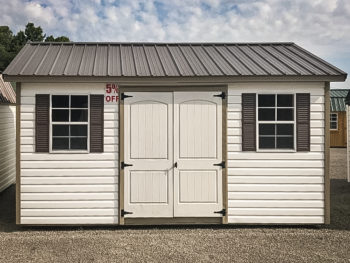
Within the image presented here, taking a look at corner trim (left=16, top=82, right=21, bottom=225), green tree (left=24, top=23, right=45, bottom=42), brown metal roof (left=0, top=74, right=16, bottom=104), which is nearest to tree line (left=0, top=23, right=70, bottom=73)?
green tree (left=24, top=23, right=45, bottom=42)

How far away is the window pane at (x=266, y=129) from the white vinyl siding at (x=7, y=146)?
7032 mm

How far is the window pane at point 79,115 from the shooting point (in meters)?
6.32

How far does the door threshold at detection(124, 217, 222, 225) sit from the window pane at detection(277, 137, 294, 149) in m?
1.81

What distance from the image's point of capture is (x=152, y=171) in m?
6.38

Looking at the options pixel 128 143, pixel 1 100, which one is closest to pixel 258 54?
pixel 128 143

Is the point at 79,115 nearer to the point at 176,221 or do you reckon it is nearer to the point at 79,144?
the point at 79,144

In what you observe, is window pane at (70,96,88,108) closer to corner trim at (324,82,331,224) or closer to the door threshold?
the door threshold

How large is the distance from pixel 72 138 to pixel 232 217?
334 cm

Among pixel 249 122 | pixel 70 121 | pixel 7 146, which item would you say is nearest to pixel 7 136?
pixel 7 146

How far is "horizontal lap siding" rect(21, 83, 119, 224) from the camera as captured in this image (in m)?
6.23

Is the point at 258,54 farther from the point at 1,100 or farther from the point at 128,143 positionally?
the point at 1,100

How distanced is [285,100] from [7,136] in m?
7.84

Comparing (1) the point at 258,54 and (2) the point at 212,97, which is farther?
(1) the point at 258,54

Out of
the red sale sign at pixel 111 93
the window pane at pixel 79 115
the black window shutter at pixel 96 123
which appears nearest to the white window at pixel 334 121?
the red sale sign at pixel 111 93
